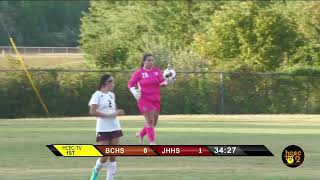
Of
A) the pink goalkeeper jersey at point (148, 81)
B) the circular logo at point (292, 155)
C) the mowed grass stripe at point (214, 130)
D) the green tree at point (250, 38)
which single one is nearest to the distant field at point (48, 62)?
the green tree at point (250, 38)

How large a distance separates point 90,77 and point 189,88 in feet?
14.8

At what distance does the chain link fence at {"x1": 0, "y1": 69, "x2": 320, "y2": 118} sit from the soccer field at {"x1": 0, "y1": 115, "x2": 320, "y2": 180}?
10.9 metres

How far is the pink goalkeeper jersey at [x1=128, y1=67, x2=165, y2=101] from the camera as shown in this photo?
20.0 metres

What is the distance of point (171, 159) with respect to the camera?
17672mm

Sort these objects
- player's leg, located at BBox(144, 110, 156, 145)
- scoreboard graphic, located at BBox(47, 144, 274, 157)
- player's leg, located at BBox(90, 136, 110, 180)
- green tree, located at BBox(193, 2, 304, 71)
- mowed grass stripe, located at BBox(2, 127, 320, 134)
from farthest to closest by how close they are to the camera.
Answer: green tree, located at BBox(193, 2, 304, 71), mowed grass stripe, located at BBox(2, 127, 320, 134), player's leg, located at BBox(144, 110, 156, 145), scoreboard graphic, located at BBox(47, 144, 274, 157), player's leg, located at BBox(90, 136, 110, 180)

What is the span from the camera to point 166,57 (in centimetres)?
4512

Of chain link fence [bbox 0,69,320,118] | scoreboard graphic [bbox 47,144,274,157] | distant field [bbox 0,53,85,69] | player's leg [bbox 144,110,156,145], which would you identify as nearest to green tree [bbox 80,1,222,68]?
distant field [bbox 0,53,85,69]

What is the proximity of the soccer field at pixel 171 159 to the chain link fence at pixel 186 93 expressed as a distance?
10894 millimetres

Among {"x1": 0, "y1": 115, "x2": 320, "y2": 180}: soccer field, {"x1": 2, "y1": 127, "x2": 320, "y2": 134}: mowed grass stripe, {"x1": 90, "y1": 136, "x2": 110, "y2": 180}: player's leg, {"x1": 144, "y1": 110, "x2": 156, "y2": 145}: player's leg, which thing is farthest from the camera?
{"x1": 2, "y1": 127, "x2": 320, "y2": 134}: mowed grass stripe

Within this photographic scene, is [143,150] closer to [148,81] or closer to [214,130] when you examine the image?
[148,81]

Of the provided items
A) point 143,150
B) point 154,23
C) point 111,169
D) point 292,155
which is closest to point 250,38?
point 154,23

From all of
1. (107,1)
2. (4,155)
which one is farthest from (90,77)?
(107,1)

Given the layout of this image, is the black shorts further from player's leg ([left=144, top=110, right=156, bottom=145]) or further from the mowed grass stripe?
the mowed grass stripe

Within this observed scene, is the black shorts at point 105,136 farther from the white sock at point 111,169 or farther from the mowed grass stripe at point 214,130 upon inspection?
the mowed grass stripe at point 214,130
